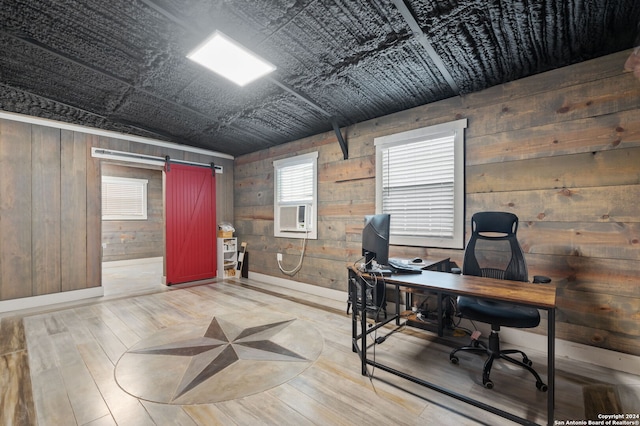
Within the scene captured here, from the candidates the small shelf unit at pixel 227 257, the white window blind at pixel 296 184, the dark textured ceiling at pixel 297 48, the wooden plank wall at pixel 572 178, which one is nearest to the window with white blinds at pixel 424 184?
the wooden plank wall at pixel 572 178

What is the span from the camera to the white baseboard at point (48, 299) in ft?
11.7

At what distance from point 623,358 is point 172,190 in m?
5.92

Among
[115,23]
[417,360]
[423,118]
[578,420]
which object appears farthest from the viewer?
[423,118]

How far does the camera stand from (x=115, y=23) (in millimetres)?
2033

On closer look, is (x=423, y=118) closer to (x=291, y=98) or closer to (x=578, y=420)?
(x=291, y=98)

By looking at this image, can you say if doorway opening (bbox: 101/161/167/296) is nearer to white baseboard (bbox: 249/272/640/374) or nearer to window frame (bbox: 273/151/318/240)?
window frame (bbox: 273/151/318/240)

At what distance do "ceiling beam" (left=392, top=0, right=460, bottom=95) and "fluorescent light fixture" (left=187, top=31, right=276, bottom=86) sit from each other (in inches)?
46.5

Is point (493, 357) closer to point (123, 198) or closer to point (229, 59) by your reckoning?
point (229, 59)

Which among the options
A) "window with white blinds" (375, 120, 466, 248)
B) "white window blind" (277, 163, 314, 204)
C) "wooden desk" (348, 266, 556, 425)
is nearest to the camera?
"wooden desk" (348, 266, 556, 425)

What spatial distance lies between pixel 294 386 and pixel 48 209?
4.27m

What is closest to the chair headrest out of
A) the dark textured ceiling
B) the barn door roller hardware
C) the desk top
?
the desk top

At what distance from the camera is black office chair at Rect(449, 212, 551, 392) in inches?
75.8

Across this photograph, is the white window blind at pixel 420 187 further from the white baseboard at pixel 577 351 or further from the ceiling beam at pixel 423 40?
the white baseboard at pixel 577 351

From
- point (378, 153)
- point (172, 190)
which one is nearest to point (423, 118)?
point (378, 153)
